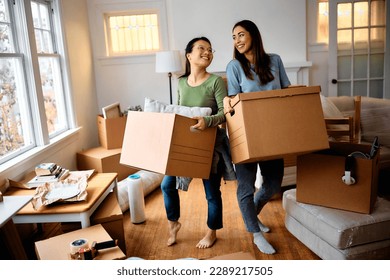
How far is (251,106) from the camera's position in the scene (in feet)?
5.42

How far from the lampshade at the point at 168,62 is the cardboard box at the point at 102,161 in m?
0.98

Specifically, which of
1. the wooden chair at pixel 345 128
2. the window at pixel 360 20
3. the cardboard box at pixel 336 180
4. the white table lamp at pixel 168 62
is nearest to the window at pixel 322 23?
the window at pixel 360 20

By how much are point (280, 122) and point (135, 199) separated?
130 cm

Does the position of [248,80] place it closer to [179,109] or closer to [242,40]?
[242,40]

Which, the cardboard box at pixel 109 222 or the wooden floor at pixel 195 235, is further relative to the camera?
the wooden floor at pixel 195 235

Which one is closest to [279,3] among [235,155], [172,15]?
[172,15]

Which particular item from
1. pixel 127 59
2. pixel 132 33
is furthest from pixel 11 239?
pixel 132 33

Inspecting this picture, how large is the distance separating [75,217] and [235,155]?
0.87 m

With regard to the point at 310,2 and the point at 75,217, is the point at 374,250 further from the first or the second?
the point at 310,2

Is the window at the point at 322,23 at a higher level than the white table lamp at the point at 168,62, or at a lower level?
higher

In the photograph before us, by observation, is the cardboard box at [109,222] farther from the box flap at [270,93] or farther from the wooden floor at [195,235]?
the box flap at [270,93]

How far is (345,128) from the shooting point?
3.01 metres

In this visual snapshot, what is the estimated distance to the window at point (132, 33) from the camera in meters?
4.22

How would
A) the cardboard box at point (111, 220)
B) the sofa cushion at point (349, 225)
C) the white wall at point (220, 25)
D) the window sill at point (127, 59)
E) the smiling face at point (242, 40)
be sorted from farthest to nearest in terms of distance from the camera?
1. the window sill at point (127, 59)
2. the white wall at point (220, 25)
3. the cardboard box at point (111, 220)
4. the smiling face at point (242, 40)
5. the sofa cushion at point (349, 225)
